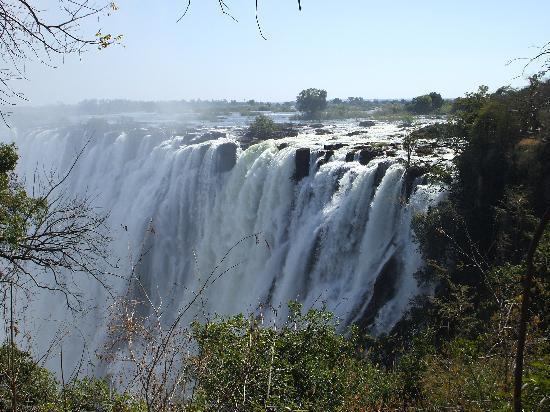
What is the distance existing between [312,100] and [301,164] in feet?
169

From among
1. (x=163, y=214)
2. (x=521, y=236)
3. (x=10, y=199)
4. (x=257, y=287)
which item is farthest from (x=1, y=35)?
(x=163, y=214)

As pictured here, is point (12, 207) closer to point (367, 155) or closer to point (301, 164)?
point (367, 155)

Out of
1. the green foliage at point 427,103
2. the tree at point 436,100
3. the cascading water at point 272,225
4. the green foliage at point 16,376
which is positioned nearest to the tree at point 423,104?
the green foliage at point 427,103

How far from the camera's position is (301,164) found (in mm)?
20828

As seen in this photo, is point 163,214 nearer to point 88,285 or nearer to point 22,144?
point 88,285

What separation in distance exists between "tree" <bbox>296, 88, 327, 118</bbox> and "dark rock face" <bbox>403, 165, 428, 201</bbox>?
176ft

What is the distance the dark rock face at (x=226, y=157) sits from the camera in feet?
83.6

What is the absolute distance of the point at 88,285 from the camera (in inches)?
1030

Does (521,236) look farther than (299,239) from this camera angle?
No

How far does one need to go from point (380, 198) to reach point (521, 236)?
4.67 meters

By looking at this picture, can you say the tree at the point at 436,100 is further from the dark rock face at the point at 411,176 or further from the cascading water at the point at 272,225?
the dark rock face at the point at 411,176

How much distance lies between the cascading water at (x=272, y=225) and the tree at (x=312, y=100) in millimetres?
41020

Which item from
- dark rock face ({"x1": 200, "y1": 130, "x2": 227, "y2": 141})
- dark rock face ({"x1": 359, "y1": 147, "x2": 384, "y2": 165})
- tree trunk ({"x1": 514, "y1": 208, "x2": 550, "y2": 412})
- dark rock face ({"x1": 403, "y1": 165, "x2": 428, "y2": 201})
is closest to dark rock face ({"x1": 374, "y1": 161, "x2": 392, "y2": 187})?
dark rock face ({"x1": 403, "y1": 165, "x2": 428, "y2": 201})

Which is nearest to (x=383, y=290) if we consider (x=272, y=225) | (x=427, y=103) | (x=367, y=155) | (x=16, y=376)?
(x=367, y=155)
